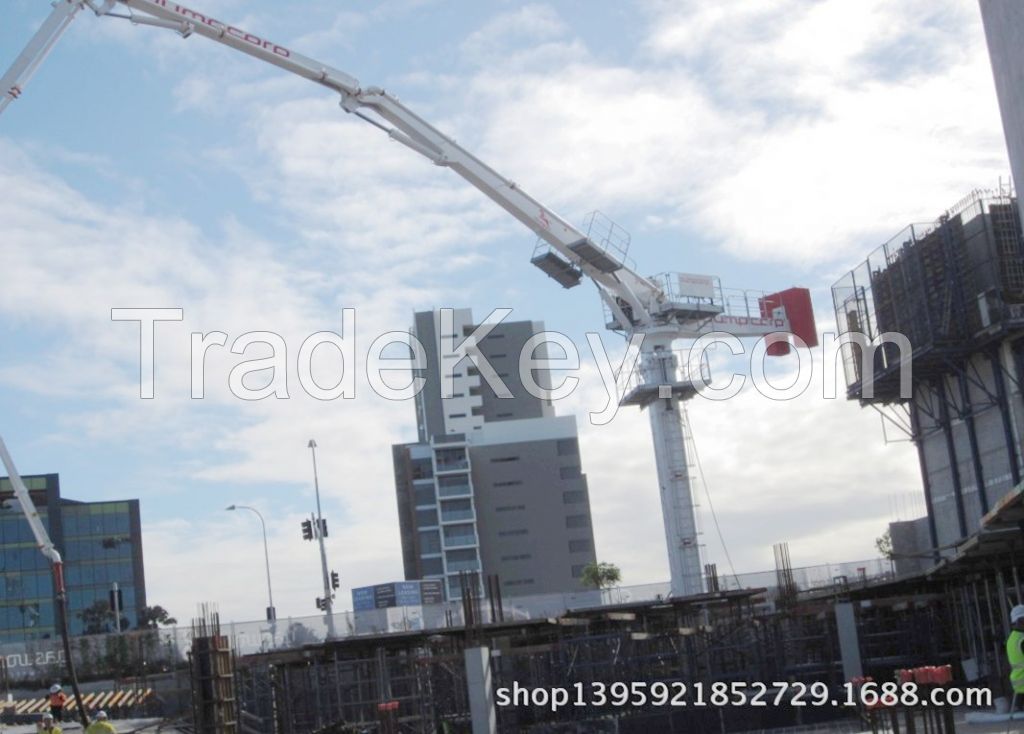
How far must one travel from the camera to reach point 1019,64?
4.74 meters

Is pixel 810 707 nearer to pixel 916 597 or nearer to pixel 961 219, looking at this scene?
pixel 916 597

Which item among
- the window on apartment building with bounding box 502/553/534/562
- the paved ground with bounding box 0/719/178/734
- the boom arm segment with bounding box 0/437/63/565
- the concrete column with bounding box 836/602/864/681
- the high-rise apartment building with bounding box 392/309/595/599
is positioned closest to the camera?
the concrete column with bounding box 836/602/864/681

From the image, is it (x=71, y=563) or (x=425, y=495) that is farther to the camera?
(x=425, y=495)

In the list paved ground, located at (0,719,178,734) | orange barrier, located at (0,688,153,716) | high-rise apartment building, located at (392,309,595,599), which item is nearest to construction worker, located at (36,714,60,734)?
paved ground, located at (0,719,178,734)

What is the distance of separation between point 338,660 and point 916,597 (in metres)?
16.6

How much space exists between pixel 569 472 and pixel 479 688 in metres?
76.9

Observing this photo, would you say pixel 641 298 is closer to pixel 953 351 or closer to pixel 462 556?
pixel 953 351

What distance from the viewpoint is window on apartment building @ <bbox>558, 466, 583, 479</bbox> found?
106 metres

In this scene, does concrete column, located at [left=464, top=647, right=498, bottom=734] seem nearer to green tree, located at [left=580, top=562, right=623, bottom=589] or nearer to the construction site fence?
the construction site fence

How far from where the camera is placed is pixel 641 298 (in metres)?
51.2

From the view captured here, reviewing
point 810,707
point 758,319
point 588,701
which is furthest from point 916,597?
point 758,319

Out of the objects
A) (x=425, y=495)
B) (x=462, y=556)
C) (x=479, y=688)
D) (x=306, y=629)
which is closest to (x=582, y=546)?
(x=462, y=556)

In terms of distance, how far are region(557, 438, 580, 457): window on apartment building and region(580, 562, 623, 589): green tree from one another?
44.7 feet

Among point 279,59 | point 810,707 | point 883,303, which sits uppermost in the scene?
point 279,59
